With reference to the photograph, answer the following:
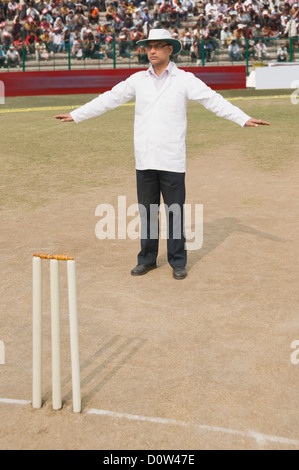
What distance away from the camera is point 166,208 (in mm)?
6828

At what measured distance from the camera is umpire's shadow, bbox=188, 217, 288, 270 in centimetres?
775

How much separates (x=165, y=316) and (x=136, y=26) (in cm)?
2607

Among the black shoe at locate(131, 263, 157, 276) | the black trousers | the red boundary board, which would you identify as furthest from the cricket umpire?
the red boundary board

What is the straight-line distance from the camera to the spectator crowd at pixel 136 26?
26844 mm

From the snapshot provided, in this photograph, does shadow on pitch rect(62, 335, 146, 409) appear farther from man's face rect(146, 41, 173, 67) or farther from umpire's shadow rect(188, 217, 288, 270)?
man's face rect(146, 41, 173, 67)

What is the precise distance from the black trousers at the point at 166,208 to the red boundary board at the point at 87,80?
19.4 metres

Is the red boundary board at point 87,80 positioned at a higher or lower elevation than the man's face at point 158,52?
lower

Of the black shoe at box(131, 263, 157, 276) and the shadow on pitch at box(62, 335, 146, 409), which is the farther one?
the black shoe at box(131, 263, 157, 276)

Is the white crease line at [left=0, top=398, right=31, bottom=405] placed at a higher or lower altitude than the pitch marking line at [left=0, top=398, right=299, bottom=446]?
lower

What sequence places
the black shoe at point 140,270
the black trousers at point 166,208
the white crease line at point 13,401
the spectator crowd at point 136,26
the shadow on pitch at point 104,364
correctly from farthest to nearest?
the spectator crowd at point 136,26 < the black shoe at point 140,270 < the black trousers at point 166,208 < the shadow on pitch at point 104,364 < the white crease line at point 13,401

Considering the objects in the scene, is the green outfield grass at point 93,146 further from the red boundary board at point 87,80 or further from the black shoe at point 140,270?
the red boundary board at point 87,80

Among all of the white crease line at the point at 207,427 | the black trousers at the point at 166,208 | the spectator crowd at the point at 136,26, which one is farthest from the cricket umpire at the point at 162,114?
the spectator crowd at the point at 136,26

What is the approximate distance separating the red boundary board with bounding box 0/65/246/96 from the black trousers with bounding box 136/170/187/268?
63.7 feet

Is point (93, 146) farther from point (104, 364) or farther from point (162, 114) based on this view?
point (104, 364)
